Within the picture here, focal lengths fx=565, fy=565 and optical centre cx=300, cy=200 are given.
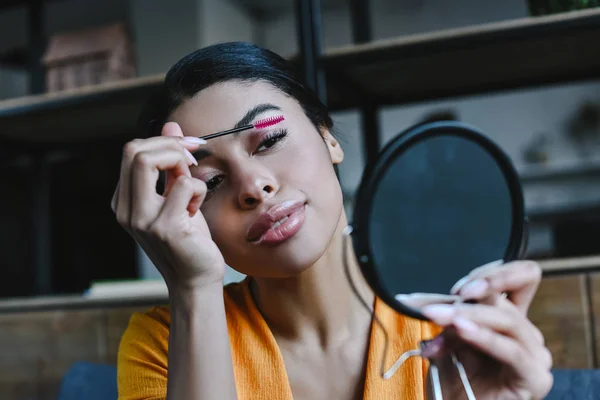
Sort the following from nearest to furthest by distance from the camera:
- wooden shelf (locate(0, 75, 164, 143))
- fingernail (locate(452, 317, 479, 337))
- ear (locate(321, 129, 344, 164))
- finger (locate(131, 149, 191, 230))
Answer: fingernail (locate(452, 317, 479, 337)) → finger (locate(131, 149, 191, 230)) → ear (locate(321, 129, 344, 164)) → wooden shelf (locate(0, 75, 164, 143))

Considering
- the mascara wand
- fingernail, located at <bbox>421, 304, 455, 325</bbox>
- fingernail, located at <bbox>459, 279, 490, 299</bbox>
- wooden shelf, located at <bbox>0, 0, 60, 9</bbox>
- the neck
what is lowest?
the neck

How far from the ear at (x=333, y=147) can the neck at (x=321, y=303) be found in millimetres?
112

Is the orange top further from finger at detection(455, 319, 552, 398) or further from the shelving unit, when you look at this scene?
the shelving unit

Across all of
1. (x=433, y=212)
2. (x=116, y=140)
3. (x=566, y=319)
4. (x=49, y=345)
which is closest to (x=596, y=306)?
(x=566, y=319)

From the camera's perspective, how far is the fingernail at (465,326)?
1.40ft

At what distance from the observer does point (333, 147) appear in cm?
83

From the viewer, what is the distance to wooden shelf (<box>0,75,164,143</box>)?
1.29 m

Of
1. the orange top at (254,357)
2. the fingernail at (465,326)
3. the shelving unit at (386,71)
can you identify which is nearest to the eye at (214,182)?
the orange top at (254,357)

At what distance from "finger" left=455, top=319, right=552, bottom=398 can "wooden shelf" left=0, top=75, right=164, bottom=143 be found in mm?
990

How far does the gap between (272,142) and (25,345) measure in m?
1.02

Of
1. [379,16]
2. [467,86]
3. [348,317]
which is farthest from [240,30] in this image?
[348,317]

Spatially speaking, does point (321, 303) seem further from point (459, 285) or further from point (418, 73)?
point (418, 73)

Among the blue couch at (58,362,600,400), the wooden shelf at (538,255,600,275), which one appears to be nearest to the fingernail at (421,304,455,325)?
the wooden shelf at (538,255,600,275)

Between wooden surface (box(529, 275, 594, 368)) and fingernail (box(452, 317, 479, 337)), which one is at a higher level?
fingernail (box(452, 317, 479, 337))
